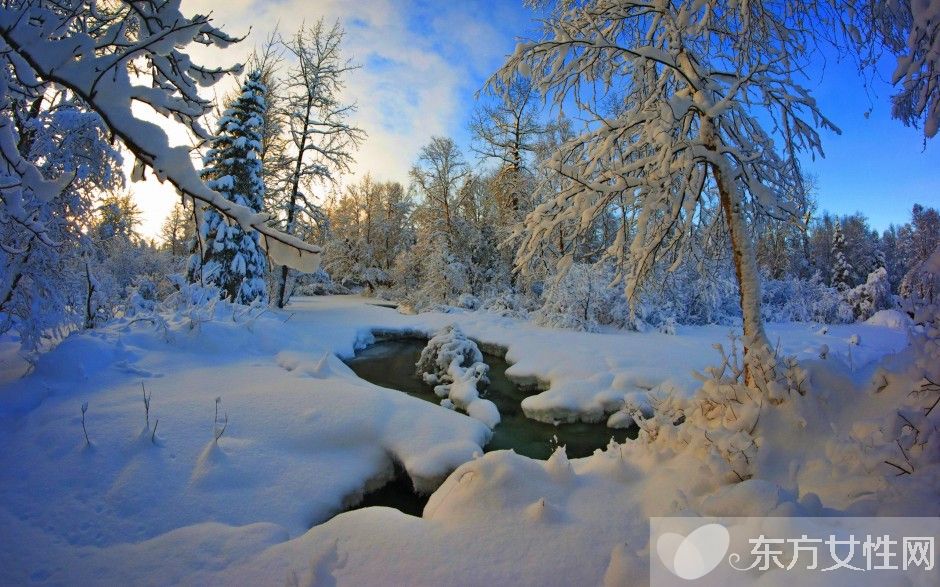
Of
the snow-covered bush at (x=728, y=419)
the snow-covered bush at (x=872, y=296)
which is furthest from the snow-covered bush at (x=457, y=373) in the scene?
the snow-covered bush at (x=872, y=296)

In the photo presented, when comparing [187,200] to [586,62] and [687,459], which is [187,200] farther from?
[586,62]

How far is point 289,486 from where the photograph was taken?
4137 mm

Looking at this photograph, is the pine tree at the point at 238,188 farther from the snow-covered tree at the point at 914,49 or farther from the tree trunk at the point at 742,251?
the snow-covered tree at the point at 914,49

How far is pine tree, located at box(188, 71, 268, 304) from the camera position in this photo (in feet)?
48.6

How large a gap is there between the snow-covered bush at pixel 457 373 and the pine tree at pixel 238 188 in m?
7.91

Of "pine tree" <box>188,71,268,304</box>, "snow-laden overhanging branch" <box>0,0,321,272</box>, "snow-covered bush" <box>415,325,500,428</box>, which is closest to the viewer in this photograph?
"snow-laden overhanging branch" <box>0,0,321,272</box>

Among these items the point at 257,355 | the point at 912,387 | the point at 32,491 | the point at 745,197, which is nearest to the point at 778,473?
the point at 912,387

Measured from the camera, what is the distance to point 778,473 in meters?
3.33

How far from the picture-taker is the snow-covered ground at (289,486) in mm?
2551

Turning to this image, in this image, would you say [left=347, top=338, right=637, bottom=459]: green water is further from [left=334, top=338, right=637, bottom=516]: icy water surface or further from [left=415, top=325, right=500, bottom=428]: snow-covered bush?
[left=415, top=325, right=500, bottom=428]: snow-covered bush

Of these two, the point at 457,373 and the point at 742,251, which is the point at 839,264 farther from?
the point at 742,251

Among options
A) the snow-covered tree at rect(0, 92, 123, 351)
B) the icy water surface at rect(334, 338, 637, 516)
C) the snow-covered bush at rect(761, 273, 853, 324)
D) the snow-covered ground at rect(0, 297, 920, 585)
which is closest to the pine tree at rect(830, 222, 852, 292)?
the snow-covered bush at rect(761, 273, 853, 324)

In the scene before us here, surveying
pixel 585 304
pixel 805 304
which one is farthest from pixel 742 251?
pixel 805 304

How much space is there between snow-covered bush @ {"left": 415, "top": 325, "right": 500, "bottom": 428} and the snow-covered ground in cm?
152
